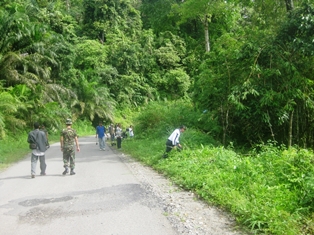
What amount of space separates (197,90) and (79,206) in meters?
10.4

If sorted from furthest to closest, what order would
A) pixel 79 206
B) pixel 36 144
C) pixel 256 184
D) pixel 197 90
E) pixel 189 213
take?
pixel 197 90, pixel 36 144, pixel 256 184, pixel 79 206, pixel 189 213

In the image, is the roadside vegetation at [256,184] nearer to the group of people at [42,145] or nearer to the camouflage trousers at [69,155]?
the camouflage trousers at [69,155]

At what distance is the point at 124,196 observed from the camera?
7074 millimetres

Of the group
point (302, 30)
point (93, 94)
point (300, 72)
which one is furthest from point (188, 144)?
point (93, 94)

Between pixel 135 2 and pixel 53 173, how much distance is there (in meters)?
44.6

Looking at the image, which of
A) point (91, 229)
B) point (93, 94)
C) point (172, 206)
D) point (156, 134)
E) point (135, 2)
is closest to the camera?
point (91, 229)

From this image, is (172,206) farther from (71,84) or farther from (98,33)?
(98,33)

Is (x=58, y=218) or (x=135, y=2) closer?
(x=58, y=218)

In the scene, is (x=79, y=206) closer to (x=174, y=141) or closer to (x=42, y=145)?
(x=42, y=145)

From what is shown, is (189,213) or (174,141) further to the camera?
(174,141)

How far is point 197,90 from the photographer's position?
51.3 feet

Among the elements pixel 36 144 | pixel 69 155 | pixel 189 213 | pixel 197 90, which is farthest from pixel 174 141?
pixel 189 213

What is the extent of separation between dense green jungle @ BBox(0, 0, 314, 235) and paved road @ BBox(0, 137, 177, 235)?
4.67ft

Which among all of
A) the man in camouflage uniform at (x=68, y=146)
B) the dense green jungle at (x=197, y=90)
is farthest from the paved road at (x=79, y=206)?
the dense green jungle at (x=197, y=90)
